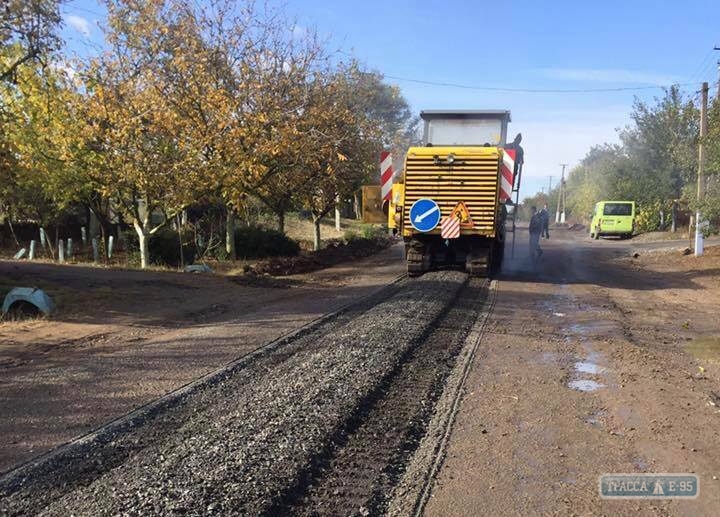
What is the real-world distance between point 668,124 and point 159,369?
38670mm

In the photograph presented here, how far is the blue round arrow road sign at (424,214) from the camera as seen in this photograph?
45.2 ft

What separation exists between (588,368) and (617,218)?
35.4 metres

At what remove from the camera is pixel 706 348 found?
798 centimetres

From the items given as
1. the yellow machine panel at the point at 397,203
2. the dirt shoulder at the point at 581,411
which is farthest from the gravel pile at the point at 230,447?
the yellow machine panel at the point at 397,203

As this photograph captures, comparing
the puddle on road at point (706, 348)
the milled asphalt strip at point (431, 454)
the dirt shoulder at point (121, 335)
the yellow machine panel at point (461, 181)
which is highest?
the yellow machine panel at point (461, 181)

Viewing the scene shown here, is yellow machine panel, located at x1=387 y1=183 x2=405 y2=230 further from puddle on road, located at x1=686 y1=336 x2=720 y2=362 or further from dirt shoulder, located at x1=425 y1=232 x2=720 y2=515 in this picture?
puddle on road, located at x1=686 y1=336 x2=720 y2=362

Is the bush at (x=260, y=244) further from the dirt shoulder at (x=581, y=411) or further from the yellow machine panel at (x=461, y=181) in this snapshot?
the dirt shoulder at (x=581, y=411)

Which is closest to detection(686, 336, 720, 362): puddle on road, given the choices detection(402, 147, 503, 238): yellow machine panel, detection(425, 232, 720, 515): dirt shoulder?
detection(425, 232, 720, 515): dirt shoulder

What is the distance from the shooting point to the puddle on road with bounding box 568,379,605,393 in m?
6.08

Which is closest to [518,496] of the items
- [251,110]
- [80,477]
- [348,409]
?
[348,409]

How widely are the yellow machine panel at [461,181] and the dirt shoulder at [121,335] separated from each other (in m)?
2.50

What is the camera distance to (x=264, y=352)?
289 inches

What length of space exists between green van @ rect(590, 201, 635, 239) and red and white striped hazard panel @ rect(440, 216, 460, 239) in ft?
94.7

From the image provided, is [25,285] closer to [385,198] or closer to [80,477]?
[385,198]
